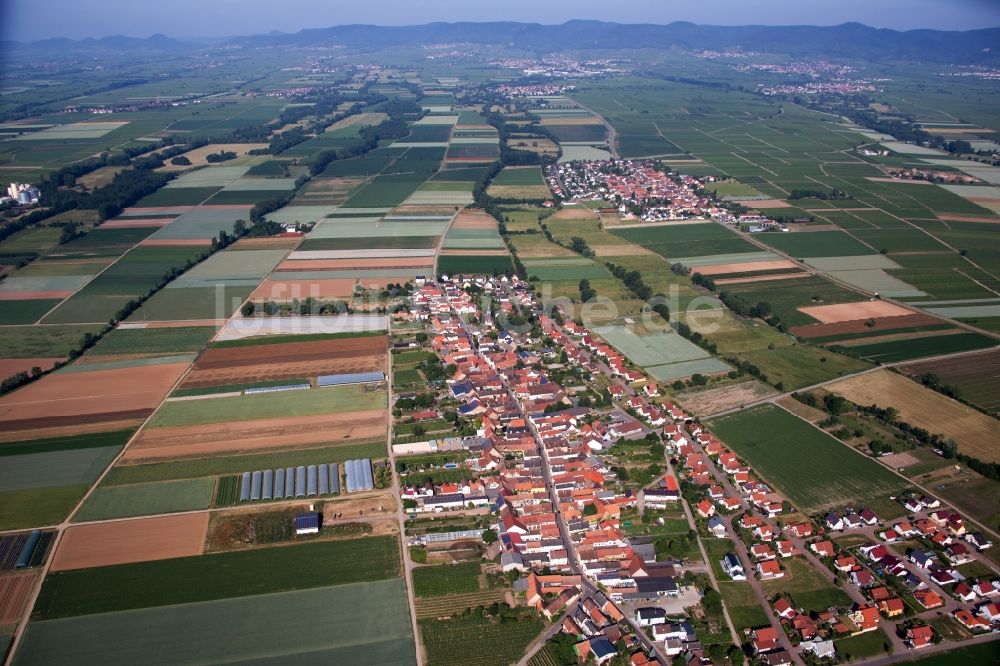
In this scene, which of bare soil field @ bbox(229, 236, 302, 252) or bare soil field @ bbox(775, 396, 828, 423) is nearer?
bare soil field @ bbox(775, 396, 828, 423)

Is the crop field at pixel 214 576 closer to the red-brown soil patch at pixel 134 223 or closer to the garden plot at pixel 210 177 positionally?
the red-brown soil patch at pixel 134 223

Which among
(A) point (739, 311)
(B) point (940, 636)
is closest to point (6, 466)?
(B) point (940, 636)

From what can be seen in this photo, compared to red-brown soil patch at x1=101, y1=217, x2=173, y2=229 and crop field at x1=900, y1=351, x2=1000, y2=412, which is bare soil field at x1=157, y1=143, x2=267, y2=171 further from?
crop field at x1=900, y1=351, x2=1000, y2=412

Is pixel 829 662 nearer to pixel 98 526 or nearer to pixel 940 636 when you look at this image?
pixel 940 636

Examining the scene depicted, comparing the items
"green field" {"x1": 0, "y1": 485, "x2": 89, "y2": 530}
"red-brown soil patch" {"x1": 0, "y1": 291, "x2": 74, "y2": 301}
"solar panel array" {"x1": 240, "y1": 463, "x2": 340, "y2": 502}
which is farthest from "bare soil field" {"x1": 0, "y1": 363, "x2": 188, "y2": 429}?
"red-brown soil patch" {"x1": 0, "y1": 291, "x2": 74, "y2": 301}

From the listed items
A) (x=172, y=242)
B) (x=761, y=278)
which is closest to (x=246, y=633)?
(x=761, y=278)

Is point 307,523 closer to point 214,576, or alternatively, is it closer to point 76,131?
point 214,576
